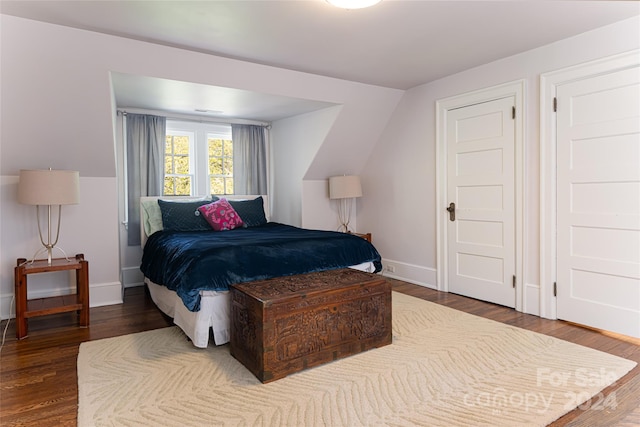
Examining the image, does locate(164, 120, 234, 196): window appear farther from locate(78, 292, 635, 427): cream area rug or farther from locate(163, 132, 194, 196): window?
locate(78, 292, 635, 427): cream area rug

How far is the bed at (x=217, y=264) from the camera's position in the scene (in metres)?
2.61

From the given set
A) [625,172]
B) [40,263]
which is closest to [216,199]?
[40,263]

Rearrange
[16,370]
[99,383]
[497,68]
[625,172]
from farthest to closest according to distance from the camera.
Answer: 1. [497,68]
2. [625,172]
3. [16,370]
4. [99,383]

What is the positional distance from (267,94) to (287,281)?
205 cm

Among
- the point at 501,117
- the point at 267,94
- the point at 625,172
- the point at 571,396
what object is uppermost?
the point at 267,94

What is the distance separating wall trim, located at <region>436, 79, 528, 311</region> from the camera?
3418mm

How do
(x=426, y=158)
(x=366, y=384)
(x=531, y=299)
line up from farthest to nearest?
(x=426, y=158) < (x=531, y=299) < (x=366, y=384)

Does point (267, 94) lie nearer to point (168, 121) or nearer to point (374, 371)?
point (168, 121)

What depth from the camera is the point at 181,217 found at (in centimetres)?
419

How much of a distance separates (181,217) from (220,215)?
0.41m

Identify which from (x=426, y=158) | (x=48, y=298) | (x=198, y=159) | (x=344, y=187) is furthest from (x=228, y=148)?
(x=48, y=298)

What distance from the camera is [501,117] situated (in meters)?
3.57

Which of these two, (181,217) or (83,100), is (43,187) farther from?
(181,217)

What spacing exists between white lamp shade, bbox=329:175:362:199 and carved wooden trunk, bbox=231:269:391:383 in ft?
7.26
